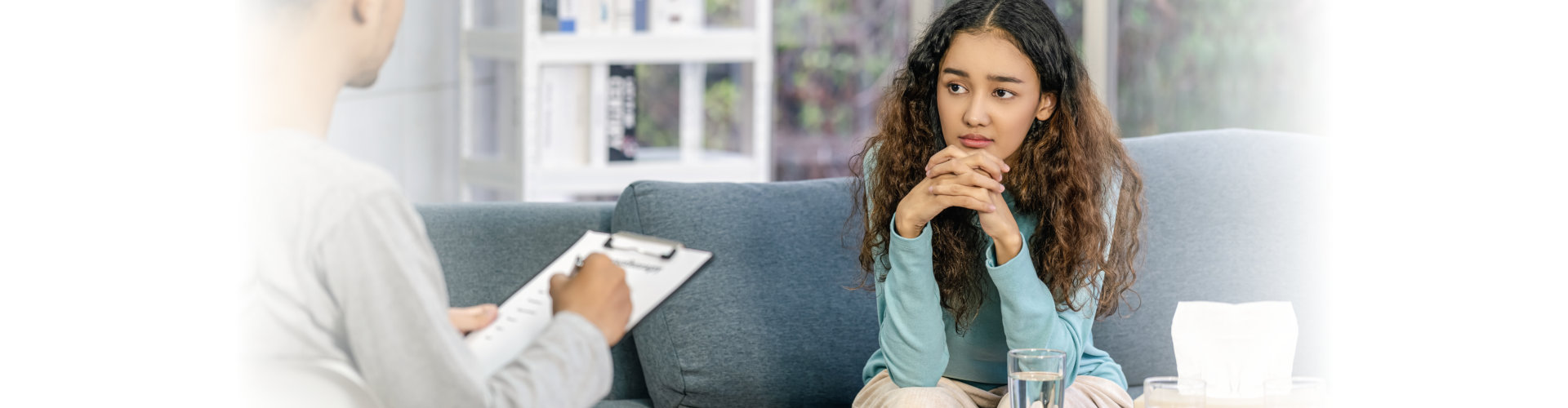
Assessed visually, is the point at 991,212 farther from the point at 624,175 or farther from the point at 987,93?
the point at 624,175

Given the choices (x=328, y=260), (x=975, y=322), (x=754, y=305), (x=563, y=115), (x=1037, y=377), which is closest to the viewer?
(x=328, y=260)

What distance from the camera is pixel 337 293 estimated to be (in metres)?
0.64

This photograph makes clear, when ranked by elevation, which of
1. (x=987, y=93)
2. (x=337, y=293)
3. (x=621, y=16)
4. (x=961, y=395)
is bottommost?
(x=961, y=395)

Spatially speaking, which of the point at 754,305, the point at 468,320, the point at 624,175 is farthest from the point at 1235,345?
the point at 624,175

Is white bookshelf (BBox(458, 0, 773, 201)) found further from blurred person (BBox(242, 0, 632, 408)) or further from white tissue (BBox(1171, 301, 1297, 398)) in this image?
blurred person (BBox(242, 0, 632, 408))

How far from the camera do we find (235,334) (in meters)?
0.65

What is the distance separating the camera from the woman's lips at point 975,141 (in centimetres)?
128

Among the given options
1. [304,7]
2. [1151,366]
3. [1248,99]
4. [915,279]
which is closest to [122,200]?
[304,7]

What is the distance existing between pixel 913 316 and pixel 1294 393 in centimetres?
39

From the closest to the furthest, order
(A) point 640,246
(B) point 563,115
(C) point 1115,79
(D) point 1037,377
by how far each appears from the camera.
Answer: (A) point 640,246, (D) point 1037,377, (B) point 563,115, (C) point 1115,79

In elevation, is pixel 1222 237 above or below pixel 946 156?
below

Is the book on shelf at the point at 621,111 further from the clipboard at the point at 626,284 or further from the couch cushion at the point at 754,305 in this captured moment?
the clipboard at the point at 626,284

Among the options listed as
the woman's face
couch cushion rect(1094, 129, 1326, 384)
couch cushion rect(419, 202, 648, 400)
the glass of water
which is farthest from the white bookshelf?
the glass of water

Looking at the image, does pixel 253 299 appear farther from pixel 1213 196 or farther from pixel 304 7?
pixel 1213 196
